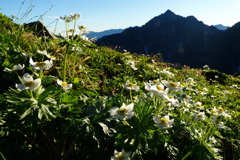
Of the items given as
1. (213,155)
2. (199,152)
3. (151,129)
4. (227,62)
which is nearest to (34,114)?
(151,129)

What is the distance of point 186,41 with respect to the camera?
474 feet

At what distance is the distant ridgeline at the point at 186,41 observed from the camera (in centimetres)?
12212

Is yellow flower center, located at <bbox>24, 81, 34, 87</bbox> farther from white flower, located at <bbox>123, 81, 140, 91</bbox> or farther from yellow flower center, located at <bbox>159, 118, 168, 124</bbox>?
yellow flower center, located at <bbox>159, 118, 168, 124</bbox>

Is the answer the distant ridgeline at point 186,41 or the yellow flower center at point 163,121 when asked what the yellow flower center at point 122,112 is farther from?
the distant ridgeline at point 186,41

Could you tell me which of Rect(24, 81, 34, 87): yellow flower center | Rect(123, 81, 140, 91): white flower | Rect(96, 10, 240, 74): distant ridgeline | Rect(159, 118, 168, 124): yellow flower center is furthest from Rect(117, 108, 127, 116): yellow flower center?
Rect(96, 10, 240, 74): distant ridgeline

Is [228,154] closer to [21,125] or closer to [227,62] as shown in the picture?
[21,125]

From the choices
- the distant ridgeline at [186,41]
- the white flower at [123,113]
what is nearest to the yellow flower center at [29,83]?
the white flower at [123,113]

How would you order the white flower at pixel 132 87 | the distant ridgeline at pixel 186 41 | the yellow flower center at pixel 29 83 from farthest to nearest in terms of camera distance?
1. the distant ridgeline at pixel 186 41
2. the white flower at pixel 132 87
3. the yellow flower center at pixel 29 83

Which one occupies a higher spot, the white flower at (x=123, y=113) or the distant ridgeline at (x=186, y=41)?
the white flower at (x=123, y=113)

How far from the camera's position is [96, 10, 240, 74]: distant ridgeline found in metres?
122

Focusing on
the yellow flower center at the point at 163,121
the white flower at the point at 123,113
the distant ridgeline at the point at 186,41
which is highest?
the white flower at the point at 123,113

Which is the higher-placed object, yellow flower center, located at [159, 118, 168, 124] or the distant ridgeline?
yellow flower center, located at [159, 118, 168, 124]

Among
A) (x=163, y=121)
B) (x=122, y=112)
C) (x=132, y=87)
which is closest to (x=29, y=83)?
(x=122, y=112)

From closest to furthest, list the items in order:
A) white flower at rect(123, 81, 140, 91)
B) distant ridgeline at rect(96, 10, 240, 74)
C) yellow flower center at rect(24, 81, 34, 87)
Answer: yellow flower center at rect(24, 81, 34, 87), white flower at rect(123, 81, 140, 91), distant ridgeline at rect(96, 10, 240, 74)
